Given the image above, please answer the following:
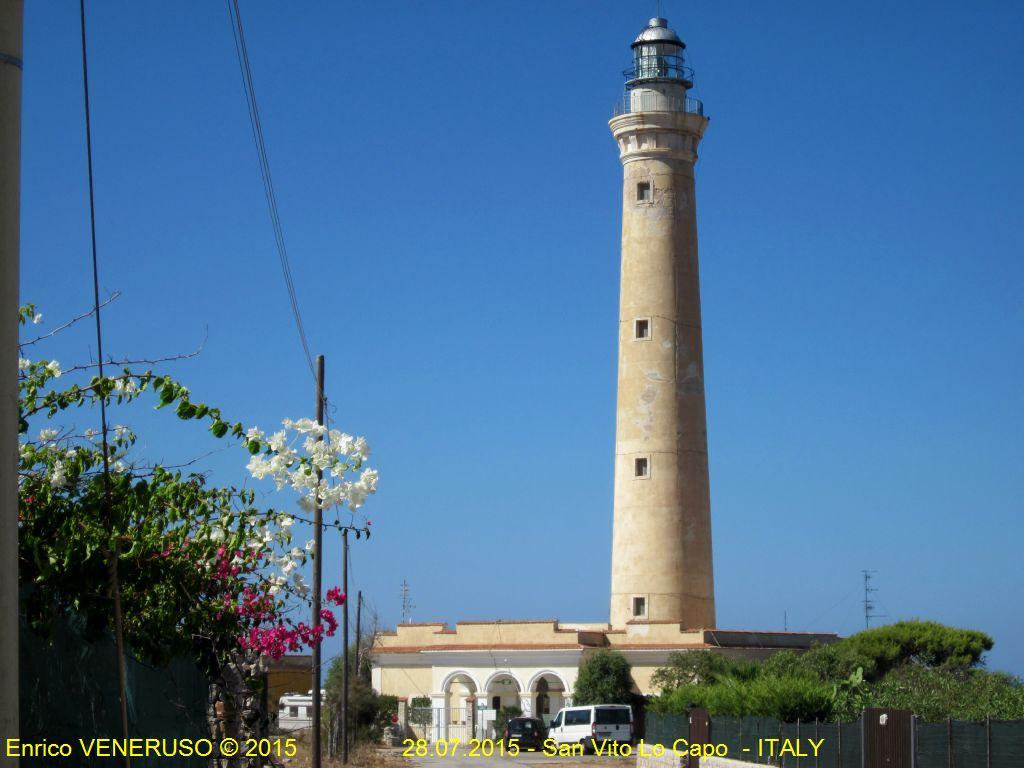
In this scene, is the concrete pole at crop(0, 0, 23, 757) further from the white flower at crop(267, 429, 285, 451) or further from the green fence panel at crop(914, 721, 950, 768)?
the green fence panel at crop(914, 721, 950, 768)

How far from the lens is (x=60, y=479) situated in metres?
9.52

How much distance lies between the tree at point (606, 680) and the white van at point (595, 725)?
4.30 meters

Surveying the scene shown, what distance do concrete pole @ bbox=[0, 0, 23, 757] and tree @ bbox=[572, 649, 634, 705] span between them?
45183 millimetres

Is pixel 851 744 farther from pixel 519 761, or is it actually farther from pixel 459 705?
pixel 459 705

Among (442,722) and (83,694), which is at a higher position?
(83,694)

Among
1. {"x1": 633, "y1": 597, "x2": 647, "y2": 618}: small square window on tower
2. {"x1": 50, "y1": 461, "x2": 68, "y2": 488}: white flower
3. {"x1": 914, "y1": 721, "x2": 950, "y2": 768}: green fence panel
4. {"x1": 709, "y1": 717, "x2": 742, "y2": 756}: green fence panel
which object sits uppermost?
{"x1": 50, "y1": 461, "x2": 68, "y2": 488}: white flower

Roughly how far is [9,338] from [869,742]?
21.4m

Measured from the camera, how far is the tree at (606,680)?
49.1m

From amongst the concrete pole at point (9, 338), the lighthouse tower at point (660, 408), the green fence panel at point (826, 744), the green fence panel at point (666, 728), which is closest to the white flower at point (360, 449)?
the concrete pole at point (9, 338)

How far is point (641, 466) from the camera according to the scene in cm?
5000

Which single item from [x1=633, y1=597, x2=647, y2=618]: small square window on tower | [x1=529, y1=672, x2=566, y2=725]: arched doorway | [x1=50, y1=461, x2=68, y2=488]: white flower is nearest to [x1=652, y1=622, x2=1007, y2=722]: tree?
[x1=633, y1=597, x2=647, y2=618]: small square window on tower

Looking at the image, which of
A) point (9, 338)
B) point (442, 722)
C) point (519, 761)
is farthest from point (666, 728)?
point (9, 338)

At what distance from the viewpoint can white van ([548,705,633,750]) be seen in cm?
4353

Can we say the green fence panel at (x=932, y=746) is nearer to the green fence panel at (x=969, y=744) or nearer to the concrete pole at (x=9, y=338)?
the green fence panel at (x=969, y=744)
